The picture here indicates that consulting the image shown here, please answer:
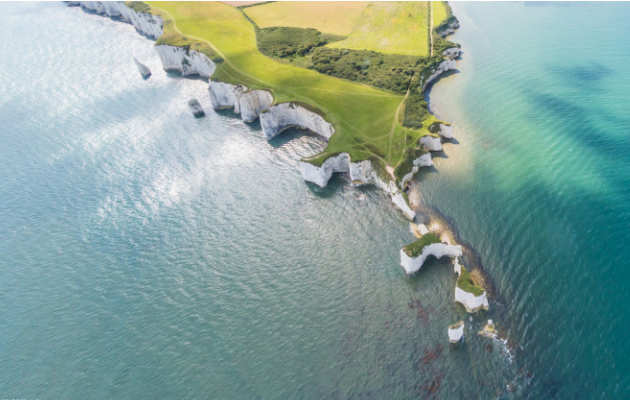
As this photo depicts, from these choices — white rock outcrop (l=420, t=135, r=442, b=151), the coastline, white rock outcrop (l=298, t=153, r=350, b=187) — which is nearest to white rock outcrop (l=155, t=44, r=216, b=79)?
the coastline

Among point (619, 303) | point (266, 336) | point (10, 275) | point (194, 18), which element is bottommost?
point (10, 275)

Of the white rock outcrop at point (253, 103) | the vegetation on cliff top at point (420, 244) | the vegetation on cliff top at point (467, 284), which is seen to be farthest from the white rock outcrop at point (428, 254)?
the white rock outcrop at point (253, 103)

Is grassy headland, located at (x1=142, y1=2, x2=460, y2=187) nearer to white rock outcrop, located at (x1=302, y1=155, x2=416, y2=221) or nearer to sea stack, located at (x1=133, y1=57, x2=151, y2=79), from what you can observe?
white rock outcrop, located at (x1=302, y1=155, x2=416, y2=221)

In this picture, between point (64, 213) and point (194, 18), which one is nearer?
point (64, 213)

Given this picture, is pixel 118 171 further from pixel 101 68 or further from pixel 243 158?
pixel 101 68

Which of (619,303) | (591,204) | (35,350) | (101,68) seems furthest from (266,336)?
(101,68)

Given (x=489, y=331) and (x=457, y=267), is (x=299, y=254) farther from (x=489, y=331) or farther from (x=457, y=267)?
(x=489, y=331)

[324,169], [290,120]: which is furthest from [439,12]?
[324,169]
